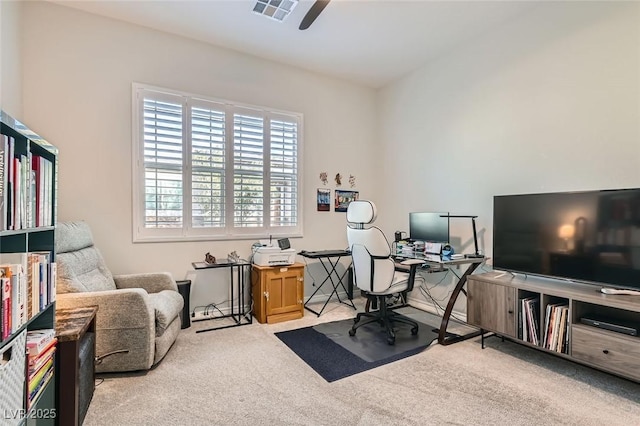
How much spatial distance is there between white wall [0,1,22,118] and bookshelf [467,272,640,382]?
418cm

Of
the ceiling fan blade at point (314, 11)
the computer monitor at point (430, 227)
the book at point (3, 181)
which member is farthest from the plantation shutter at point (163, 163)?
the computer monitor at point (430, 227)

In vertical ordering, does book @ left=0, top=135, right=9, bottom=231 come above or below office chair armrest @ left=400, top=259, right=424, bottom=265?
above

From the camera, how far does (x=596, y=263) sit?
232 centimetres

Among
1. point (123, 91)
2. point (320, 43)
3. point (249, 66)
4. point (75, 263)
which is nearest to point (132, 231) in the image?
point (75, 263)

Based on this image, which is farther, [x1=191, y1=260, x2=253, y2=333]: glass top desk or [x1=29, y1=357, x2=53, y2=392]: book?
[x1=191, y1=260, x2=253, y2=333]: glass top desk

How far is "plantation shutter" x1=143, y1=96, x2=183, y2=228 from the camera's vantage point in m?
3.30

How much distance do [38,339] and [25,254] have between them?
0.41 metres

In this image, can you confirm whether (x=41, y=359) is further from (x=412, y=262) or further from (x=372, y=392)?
(x=412, y=262)

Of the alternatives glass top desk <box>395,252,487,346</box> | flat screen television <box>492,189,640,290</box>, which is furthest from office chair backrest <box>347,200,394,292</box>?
flat screen television <box>492,189,640,290</box>

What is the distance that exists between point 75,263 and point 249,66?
279 centimetres

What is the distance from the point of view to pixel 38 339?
4.82 ft

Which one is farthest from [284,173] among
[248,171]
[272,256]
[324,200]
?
[272,256]

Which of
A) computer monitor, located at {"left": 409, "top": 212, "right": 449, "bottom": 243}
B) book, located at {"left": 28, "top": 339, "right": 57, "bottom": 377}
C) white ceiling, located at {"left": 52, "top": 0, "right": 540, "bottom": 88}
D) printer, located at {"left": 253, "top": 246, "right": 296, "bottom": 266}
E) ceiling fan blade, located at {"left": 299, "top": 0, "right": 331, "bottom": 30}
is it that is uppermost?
white ceiling, located at {"left": 52, "top": 0, "right": 540, "bottom": 88}

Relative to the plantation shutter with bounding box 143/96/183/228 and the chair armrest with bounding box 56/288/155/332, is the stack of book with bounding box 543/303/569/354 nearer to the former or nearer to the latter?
the chair armrest with bounding box 56/288/155/332
